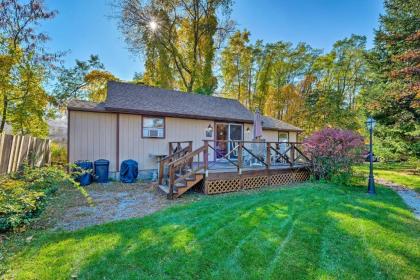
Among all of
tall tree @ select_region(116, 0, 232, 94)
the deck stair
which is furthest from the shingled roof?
tall tree @ select_region(116, 0, 232, 94)

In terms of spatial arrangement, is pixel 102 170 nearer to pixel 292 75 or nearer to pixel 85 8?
pixel 85 8

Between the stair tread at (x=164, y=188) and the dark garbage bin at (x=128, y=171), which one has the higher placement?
the dark garbage bin at (x=128, y=171)

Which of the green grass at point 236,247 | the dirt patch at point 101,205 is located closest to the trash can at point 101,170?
the dirt patch at point 101,205

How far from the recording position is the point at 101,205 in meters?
5.35

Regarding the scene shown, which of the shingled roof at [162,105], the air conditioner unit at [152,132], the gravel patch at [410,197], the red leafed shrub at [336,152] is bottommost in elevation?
the gravel patch at [410,197]

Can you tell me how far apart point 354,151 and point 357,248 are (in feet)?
19.6

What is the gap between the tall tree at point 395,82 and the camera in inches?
402

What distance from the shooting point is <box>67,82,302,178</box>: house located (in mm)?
8430

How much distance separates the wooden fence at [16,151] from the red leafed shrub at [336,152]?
9173 mm

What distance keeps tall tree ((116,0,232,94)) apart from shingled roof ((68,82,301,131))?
593 cm

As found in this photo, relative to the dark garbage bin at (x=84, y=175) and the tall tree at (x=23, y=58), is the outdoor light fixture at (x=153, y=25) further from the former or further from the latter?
the dark garbage bin at (x=84, y=175)

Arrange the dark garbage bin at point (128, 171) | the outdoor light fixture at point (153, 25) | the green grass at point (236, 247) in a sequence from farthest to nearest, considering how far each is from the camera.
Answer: the outdoor light fixture at point (153, 25), the dark garbage bin at point (128, 171), the green grass at point (236, 247)

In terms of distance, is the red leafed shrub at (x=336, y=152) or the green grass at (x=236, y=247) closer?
the green grass at (x=236, y=247)

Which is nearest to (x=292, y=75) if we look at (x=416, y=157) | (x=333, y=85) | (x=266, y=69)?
(x=266, y=69)
